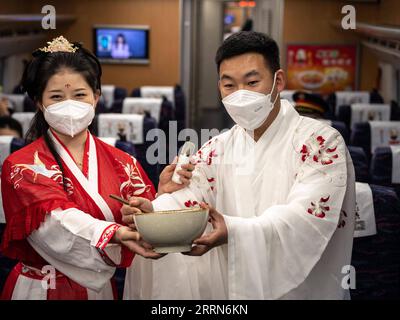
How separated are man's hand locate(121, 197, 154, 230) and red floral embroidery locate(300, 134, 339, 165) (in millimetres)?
471

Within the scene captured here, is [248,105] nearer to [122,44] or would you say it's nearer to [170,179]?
[170,179]

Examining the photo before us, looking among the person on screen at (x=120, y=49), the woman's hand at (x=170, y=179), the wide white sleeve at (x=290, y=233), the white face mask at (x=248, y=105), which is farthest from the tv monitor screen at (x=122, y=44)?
the wide white sleeve at (x=290, y=233)

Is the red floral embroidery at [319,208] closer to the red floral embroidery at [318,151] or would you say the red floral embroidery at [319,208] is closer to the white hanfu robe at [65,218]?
the red floral embroidery at [318,151]

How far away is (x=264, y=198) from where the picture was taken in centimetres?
219

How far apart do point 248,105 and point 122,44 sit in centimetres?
893

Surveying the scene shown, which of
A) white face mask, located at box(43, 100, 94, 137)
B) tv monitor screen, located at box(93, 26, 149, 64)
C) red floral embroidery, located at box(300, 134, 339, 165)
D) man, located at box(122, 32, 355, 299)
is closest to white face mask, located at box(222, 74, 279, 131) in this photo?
man, located at box(122, 32, 355, 299)

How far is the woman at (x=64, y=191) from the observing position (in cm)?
216

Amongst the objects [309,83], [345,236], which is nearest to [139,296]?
[345,236]

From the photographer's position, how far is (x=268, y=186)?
2.19 meters

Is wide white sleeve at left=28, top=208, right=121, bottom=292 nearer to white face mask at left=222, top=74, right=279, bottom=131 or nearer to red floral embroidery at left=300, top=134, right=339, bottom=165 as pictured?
white face mask at left=222, top=74, right=279, bottom=131

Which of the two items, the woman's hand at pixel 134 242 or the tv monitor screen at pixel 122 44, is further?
the tv monitor screen at pixel 122 44

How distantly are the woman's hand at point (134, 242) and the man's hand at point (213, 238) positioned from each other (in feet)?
0.32

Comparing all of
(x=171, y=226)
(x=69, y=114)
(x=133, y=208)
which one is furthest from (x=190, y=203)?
(x=69, y=114)

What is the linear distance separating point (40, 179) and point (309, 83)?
364 inches
